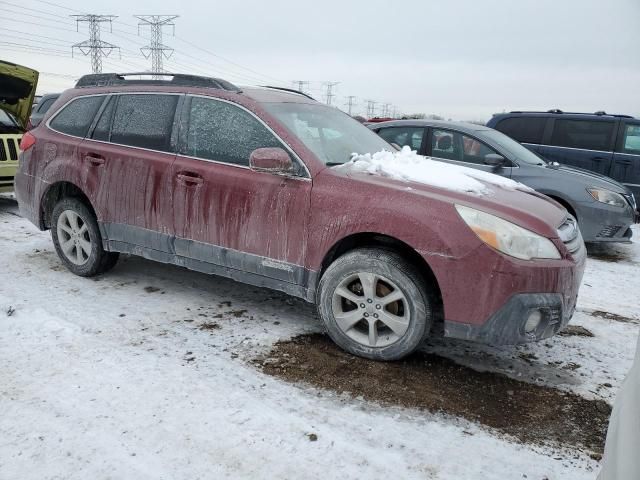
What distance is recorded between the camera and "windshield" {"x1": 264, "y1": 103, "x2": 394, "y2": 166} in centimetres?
353

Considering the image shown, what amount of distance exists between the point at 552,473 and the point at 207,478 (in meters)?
1.53

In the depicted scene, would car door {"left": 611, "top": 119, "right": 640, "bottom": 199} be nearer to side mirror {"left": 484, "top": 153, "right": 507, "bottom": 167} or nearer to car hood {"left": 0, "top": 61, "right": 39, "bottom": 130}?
side mirror {"left": 484, "top": 153, "right": 507, "bottom": 167}

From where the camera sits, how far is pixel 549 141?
872 centimetres

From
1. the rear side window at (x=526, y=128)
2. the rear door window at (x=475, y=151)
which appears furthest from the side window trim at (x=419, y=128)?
the rear side window at (x=526, y=128)

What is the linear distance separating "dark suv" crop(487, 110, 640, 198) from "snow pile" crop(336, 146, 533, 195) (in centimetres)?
568

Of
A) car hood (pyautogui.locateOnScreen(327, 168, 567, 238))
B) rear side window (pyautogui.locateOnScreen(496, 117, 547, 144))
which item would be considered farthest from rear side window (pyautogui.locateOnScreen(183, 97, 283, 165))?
rear side window (pyautogui.locateOnScreen(496, 117, 547, 144))

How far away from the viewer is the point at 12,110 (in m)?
8.16

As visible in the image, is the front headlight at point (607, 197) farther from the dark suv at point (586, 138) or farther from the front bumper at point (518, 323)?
the front bumper at point (518, 323)

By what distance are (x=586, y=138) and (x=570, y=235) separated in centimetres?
637

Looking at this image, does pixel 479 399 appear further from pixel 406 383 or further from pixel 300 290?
pixel 300 290

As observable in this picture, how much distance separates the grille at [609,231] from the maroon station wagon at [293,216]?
136 inches

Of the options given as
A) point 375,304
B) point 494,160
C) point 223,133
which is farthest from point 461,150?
point 375,304

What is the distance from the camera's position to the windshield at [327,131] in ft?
11.6

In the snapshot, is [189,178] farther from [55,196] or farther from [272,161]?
[55,196]
